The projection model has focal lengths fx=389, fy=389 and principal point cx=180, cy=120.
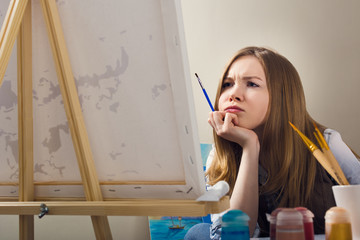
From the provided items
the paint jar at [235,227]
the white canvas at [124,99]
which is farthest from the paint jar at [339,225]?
the white canvas at [124,99]

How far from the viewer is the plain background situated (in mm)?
1633

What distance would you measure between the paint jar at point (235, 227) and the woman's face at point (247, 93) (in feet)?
2.45

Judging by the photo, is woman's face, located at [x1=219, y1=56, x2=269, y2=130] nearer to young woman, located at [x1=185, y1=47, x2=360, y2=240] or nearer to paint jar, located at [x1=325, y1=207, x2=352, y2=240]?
young woman, located at [x1=185, y1=47, x2=360, y2=240]

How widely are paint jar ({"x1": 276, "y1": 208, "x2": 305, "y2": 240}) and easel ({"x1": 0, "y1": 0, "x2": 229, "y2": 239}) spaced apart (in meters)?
0.20

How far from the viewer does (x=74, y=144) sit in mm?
843

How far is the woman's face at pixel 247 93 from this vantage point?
1295 millimetres

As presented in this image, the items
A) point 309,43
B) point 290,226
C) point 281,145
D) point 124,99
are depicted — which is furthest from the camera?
point 309,43

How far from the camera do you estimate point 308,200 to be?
1219 millimetres

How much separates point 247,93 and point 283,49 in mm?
549

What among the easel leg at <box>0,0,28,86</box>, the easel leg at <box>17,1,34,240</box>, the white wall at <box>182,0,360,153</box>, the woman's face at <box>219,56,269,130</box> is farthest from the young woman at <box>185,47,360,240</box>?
the easel leg at <box>0,0,28,86</box>

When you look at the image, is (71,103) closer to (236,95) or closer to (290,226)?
(290,226)

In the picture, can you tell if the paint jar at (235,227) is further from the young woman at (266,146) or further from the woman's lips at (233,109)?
the woman's lips at (233,109)

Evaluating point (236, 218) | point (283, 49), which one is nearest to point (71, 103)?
point (236, 218)

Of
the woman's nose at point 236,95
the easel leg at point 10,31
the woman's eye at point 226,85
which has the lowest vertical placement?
the woman's nose at point 236,95
